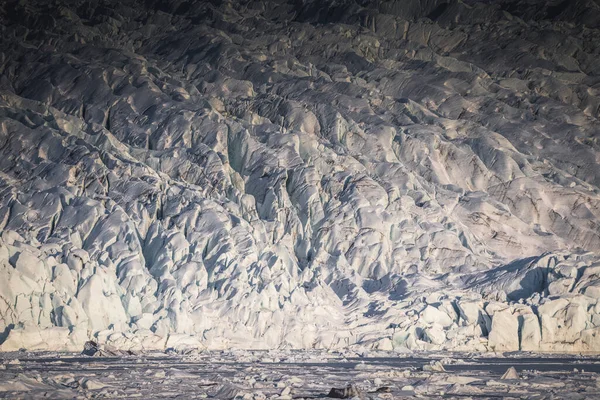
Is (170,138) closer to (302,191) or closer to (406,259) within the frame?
(302,191)

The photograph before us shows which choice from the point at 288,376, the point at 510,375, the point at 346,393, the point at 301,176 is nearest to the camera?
the point at 346,393

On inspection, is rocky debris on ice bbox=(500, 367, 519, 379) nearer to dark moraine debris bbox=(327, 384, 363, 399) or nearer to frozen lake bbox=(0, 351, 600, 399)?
frozen lake bbox=(0, 351, 600, 399)

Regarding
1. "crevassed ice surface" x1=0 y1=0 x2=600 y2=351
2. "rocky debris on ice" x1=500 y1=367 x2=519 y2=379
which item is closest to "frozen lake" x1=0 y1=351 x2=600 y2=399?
"rocky debris on ice" x1=500 y1=367 x2=519 y2=379

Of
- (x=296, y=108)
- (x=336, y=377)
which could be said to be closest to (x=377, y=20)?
(x=296, y=108)

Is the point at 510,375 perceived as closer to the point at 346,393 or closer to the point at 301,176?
the point at 346,393

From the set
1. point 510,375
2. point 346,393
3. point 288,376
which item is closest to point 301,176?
point 288,376

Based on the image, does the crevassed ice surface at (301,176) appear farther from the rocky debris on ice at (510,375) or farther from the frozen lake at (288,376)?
the rocky debris on ice at (510,375)
